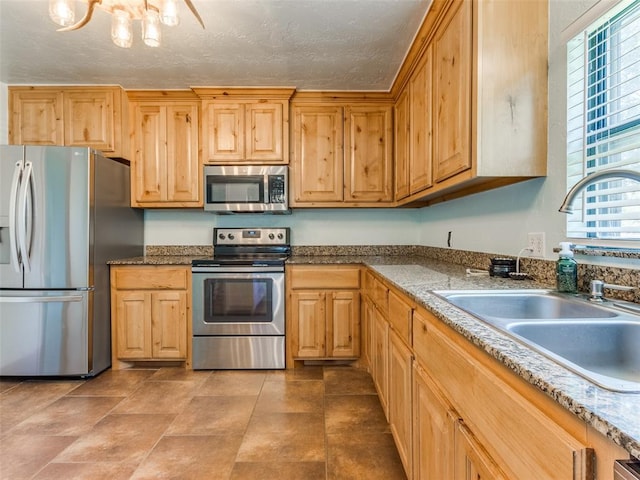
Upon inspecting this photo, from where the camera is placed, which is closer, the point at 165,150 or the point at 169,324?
the point at 169,324

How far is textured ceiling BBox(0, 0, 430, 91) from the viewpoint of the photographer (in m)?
1.94

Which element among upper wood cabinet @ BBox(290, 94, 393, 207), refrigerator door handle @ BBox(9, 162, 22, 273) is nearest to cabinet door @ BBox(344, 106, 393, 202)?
upper wood cabinet @ BBox(290, 94, 393, 207)

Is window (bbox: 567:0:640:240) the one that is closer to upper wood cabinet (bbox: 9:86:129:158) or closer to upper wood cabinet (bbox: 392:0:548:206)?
upper wood cabinet (bbox: 392:0:548:206)

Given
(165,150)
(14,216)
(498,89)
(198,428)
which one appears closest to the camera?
(498,89)

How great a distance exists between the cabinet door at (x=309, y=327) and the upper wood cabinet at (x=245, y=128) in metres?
1.26

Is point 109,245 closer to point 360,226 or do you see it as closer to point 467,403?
point 360,226

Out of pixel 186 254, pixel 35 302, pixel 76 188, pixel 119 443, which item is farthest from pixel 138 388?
pixel 76 188

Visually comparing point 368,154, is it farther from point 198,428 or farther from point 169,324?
point 198,428

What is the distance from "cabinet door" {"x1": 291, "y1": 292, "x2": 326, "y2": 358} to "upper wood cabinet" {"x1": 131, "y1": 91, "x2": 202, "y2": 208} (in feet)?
4.31

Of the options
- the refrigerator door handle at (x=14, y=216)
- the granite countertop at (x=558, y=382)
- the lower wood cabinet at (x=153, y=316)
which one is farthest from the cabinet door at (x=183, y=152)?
the granite countertop at (x=558, y=382)

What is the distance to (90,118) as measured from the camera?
9.56 feet

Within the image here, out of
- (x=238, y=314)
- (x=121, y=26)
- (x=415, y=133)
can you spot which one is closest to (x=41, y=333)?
(x=238, y=314)

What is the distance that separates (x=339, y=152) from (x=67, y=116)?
7.73 feet

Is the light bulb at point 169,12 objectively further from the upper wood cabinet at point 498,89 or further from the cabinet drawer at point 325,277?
the cabinet drawer at point 325,277
